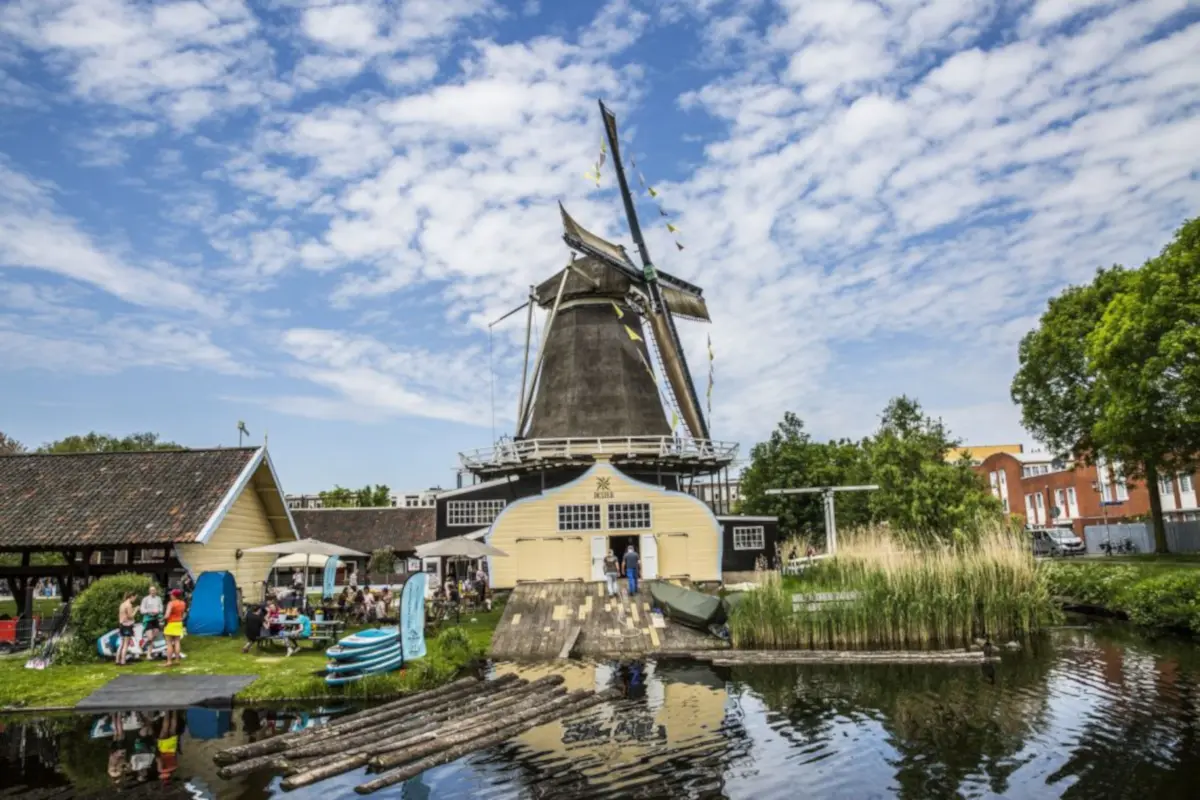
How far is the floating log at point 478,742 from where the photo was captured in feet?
30.5

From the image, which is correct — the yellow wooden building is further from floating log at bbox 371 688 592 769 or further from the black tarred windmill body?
floating log at bbox 371 688 592 769

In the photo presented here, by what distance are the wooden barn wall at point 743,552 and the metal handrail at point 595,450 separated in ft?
8.32

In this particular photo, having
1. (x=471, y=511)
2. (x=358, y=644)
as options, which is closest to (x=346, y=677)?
(x=358, y=644)

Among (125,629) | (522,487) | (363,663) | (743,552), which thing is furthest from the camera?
(522,487)

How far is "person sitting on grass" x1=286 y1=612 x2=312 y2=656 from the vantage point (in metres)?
17.5

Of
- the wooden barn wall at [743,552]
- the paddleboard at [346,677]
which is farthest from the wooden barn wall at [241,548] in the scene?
the wooden barn wall at [743,552]

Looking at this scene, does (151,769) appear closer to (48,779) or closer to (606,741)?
(48,779)

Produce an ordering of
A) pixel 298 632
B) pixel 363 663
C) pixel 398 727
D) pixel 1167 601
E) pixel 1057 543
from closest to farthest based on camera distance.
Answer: pixel 398 727 → pixel 363 663 → pixel 298 632 → pixel 1167 601 → pixel 1057 543

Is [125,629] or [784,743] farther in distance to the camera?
[125,629]

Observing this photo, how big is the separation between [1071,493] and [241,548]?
5331cm

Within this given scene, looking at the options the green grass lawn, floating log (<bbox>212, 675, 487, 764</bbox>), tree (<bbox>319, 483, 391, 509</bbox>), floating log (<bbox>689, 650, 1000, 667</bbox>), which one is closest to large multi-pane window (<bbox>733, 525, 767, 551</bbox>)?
floating log (<bbox>689, 650, 1000, 667</bbox>)

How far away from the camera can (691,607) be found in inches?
797

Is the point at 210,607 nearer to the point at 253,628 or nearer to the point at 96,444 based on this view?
the point at 253,628

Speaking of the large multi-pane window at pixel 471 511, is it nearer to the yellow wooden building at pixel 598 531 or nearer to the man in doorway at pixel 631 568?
the yellow wooden building at pixel 598 531
